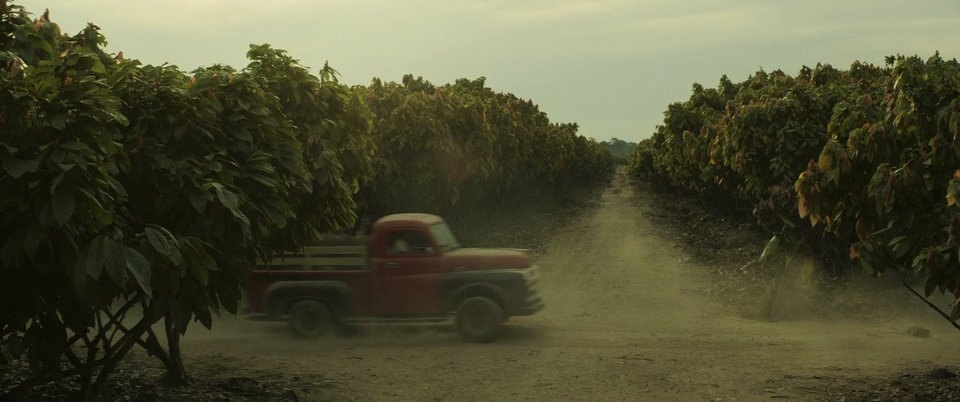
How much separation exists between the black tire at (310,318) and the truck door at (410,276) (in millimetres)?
964

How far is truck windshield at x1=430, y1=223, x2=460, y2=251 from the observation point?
14.3m

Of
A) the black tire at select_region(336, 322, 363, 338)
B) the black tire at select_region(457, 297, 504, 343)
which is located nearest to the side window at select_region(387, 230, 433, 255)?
the black tire at select_region(457, 297, 504, 343)

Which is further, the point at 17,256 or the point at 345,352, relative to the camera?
the point at 345,352

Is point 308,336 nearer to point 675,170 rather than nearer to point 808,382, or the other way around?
point 808,382

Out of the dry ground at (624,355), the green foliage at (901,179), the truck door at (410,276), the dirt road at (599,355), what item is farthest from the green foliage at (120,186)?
the green foliage at (901,179)

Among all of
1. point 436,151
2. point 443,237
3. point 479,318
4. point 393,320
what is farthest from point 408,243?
point 436,151

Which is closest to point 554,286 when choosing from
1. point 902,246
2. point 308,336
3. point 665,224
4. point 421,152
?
point 421,152

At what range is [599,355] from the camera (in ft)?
42.9

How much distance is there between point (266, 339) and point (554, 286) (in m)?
9.23

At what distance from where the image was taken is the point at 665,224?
37.9m

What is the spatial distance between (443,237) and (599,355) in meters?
3.17

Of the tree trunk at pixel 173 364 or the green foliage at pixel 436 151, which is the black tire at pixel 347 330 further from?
the green foliage at pixel 436 151

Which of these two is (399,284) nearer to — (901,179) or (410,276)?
(410,276)

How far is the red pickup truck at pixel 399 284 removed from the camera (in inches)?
554
